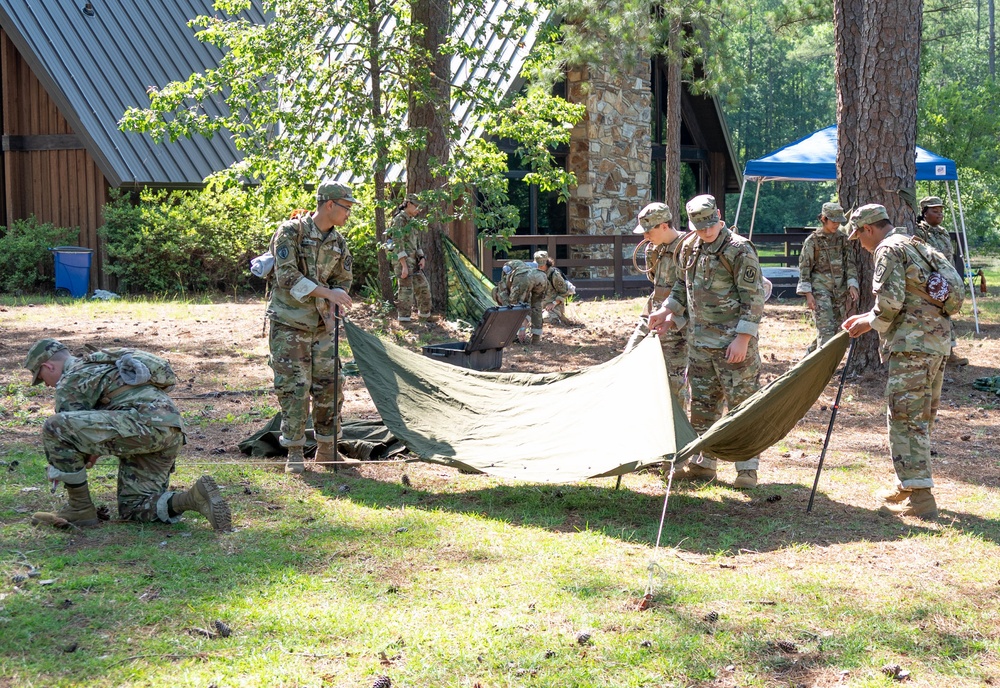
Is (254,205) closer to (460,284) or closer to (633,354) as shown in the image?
(460,284)

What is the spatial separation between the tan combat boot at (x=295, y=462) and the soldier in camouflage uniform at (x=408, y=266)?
6.45 m

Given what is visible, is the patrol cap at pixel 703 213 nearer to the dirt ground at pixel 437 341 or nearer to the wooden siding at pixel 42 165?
the dirt ground at pixel 437 341

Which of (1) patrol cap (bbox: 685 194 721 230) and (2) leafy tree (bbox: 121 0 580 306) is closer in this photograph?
(1) patrol cap (bbox: 685 194 721 230)

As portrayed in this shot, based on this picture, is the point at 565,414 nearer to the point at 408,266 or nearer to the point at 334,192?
the point at 334,192

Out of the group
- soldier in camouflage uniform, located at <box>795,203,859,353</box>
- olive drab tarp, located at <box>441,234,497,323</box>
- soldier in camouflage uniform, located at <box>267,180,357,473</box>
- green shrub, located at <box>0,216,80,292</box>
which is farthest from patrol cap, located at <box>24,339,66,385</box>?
green shrub, located at <box>0,216,80,292</box>

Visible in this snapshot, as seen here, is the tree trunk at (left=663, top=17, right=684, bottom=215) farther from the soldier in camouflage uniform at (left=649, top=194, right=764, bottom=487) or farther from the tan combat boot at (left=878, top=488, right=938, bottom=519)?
the tan combat boot at (left=878, top=488, right=938, bottom=519)

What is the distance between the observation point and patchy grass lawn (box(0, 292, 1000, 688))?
430 cm

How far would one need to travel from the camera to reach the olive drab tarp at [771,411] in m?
5.97

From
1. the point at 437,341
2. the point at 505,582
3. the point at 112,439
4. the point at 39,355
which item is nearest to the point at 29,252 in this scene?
the point at 437,341

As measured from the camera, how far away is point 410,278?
14.4m

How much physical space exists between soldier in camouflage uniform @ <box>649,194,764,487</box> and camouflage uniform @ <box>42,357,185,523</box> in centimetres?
318

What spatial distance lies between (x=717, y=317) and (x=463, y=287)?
26.6ft

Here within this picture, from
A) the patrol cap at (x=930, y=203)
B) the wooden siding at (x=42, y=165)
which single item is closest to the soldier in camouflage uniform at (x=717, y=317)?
the patrol cap at (x=930, y=203)

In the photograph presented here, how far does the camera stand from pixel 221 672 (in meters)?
4.20
